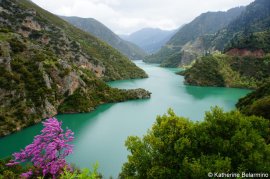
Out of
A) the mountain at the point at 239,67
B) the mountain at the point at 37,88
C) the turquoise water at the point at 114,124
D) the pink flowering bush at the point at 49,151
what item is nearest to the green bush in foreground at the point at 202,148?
the pink flowering bush at the point at 49,151

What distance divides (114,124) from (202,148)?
52578 millimetres

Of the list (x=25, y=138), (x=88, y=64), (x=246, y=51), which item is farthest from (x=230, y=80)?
(x=25, y=138)

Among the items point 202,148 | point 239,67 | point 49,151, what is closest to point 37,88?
point 49,151

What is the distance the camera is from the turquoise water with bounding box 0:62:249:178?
5239 centimetres

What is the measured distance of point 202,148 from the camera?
27.5 m

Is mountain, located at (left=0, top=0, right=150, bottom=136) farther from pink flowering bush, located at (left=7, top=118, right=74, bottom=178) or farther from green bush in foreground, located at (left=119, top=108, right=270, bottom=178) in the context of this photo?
green bush in foreground, located at (left=119, top=108, right=270, bottom=178)

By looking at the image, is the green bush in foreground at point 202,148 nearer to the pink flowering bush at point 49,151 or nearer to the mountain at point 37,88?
the pink flowering bush at point 49,151

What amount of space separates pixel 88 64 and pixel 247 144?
154m

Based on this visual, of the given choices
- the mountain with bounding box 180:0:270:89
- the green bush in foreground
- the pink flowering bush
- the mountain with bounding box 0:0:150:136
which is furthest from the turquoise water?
the mountain with bounding box 180:0:270:89

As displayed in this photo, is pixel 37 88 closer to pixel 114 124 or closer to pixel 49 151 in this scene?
pixel 114 124

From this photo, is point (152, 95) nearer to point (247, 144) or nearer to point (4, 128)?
point (4, 128)

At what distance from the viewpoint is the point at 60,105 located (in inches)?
3445

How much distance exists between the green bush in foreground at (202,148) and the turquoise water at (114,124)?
53.9 ft

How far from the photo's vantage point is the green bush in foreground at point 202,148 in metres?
24.5
